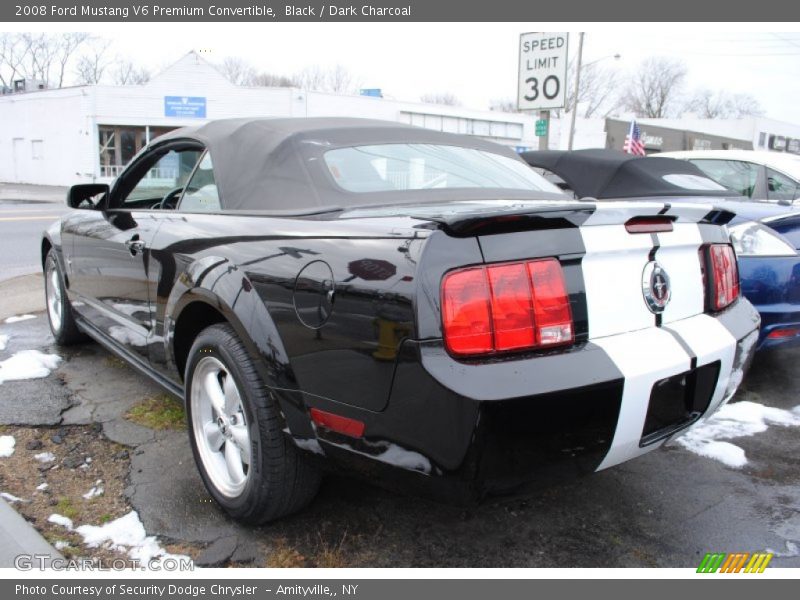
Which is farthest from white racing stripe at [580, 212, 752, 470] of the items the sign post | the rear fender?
the sign post

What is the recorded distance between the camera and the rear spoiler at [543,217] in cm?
180

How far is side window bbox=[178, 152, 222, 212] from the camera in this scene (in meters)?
2.91

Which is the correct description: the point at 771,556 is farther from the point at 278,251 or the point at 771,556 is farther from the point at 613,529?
the point at 278,251

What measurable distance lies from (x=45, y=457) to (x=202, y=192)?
1423 millimetres

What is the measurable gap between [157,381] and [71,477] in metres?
0.55

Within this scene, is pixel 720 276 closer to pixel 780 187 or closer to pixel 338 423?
pixel 338 423

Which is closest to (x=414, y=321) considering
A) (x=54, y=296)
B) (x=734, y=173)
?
(x=54, y=296)

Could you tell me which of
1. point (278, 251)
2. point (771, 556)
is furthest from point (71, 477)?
point (771, 556)

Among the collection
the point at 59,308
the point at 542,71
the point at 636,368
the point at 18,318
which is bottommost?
the point at 18,318

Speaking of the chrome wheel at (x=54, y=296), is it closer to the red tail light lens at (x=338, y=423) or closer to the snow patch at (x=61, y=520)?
the snow patch at (x=61, y=520)

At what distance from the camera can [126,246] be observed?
3275mm

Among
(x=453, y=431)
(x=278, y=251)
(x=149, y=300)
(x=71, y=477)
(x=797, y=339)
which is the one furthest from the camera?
(x=797, y=339)

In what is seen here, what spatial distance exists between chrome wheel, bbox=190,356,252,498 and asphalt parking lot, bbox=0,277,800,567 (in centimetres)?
16

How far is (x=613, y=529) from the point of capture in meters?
2.47
